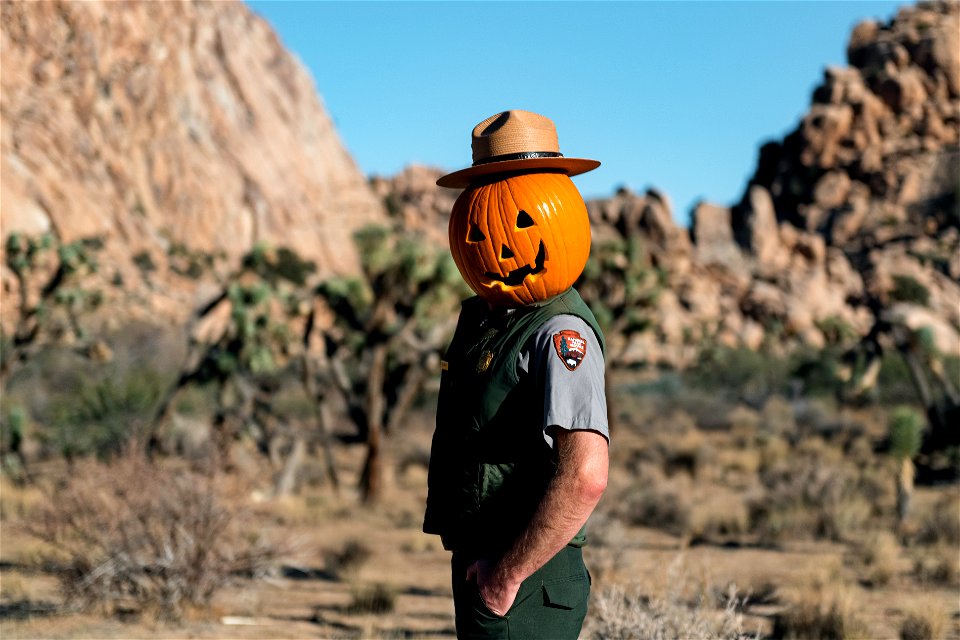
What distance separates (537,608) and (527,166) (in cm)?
133

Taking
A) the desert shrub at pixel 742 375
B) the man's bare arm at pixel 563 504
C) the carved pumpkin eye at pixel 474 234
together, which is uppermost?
the desert shrub at pixel 742 375

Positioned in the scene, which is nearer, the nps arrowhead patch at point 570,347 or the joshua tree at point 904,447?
the nps arrowhead patch at point 570,347

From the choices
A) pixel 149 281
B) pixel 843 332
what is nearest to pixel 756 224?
pixel 843 332

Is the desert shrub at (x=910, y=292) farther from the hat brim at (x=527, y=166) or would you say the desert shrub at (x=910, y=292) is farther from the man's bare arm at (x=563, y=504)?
the man's bare arm at (x=563, y=504)

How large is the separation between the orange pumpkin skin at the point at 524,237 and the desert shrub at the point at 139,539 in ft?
14.8

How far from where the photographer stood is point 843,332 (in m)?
48.3

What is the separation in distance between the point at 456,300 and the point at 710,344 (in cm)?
3246

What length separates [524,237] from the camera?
2695 millimetres

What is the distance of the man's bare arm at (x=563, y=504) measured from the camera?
239 cm

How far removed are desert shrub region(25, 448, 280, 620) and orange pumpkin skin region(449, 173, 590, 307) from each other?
14.8ft

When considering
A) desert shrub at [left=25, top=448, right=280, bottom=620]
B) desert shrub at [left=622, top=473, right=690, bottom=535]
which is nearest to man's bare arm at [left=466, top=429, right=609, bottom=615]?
desert shrub at [left=25, top=448, right=280, bottom=620]

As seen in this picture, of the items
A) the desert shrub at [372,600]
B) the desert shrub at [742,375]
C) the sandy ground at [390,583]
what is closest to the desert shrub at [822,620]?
the sandy ground at [390,583]

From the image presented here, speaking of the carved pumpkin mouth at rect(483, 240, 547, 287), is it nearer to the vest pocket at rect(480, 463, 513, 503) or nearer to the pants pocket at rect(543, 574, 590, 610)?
the vest pocket at rect(480, 463, 513, 503)

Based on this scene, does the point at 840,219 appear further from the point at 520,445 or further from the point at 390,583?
the point at 520,445
